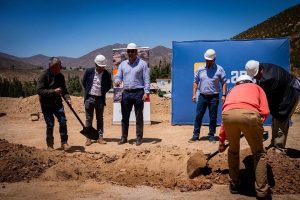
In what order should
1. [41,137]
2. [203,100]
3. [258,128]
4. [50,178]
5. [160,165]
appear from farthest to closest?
1. [41,137]
2. [203,100]
3. [160,165]
4. [50,178]
5. [258,128]

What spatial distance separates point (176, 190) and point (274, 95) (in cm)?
247

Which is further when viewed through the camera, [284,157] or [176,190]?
[284,157]

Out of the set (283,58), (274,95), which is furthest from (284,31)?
(274,95)

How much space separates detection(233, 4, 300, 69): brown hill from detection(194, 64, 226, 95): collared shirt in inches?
1590

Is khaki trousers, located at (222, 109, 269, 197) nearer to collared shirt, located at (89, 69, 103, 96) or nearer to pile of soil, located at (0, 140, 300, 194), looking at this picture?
pile of soil, located at (0, 140, 300, 194)

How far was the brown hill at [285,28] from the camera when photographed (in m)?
54.7

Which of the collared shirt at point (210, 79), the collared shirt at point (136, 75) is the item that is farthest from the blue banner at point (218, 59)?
the collared shirt at point (136, 75)

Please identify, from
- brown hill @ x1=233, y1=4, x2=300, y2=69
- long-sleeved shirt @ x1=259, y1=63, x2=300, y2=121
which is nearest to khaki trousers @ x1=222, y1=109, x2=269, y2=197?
long-sleeved shirt @ x1=259, y1=63, x2=300, y2=121

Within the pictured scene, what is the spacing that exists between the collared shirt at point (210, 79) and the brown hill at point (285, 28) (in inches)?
1590

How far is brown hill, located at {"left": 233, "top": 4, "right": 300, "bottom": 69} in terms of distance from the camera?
54.7 m

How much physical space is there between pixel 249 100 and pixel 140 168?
2644 mm

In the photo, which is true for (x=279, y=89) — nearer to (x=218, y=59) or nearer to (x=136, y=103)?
(x=136, y=103)

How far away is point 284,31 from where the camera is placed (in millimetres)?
65250

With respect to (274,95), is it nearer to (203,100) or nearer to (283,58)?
(203,100)
